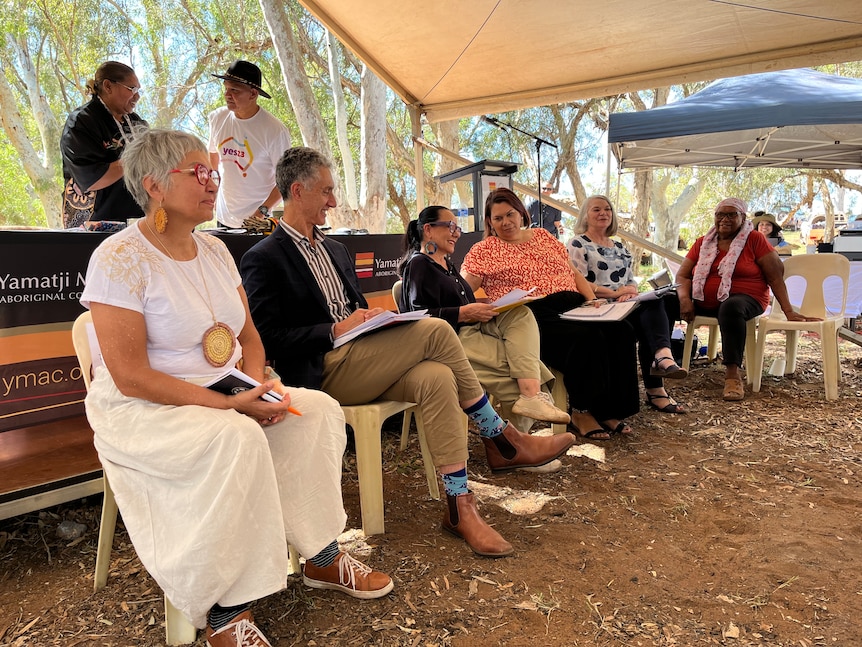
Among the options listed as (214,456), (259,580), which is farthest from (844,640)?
(214,456)

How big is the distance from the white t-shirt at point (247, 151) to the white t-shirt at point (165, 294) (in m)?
2.23

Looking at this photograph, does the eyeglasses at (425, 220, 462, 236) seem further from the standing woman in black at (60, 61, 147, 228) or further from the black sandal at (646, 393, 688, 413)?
the black sandal at (646, 393, 688, 413)

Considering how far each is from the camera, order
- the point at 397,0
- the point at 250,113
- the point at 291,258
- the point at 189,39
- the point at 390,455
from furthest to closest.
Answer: the point at 189,39
the point at 397,0
the point at 250,113
the point at 390,455
the point at 291,258

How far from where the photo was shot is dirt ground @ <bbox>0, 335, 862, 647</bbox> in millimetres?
1770

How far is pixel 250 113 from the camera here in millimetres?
3852

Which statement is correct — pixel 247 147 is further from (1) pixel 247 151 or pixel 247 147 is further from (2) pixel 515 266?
(2) pixel 515 266

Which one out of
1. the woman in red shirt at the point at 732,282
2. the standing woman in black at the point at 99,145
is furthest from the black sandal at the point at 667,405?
the standing woman in black at the point at 99,145

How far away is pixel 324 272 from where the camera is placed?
8.11 feet

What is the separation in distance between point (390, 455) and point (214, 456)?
1838 mm

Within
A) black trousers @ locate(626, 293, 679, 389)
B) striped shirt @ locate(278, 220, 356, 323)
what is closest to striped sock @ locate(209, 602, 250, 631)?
striped shirt @ locate(278, 220, 356, 323)

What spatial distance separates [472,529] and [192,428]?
108cm

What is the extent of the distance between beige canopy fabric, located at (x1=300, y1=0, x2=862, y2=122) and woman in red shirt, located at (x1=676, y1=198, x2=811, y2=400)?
124 centimetres

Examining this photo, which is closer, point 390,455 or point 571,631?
point 571,631

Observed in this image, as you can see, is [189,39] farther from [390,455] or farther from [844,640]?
[844,640]
